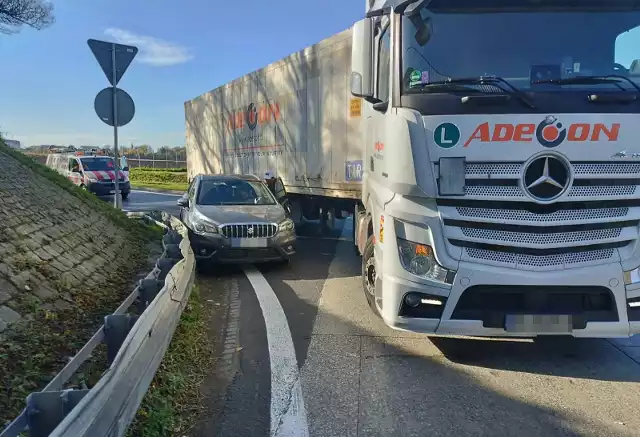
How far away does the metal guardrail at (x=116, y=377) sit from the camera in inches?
87.9

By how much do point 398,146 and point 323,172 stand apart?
4.75 m

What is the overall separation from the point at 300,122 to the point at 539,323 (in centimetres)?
671

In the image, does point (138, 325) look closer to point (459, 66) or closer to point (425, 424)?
point (425, 424)

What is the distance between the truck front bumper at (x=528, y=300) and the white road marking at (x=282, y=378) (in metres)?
1.17

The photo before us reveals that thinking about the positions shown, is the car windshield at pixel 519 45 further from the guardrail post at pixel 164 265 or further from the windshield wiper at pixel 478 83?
the guardrail post at pixel 164 265

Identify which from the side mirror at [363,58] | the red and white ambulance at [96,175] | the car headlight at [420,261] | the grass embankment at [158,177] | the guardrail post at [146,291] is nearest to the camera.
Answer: the car headlight at [420,261]

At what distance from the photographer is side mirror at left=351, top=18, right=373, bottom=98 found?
4754 millimetres

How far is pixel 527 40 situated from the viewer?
4.09 meters

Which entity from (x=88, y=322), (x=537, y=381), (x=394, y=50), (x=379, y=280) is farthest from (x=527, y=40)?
(x=88, y=322)

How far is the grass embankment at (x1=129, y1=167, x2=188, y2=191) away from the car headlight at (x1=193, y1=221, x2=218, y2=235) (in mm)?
24606

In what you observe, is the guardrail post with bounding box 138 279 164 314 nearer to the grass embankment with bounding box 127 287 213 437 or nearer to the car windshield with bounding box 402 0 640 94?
the grass embankment with bounding box 127 287 213 437

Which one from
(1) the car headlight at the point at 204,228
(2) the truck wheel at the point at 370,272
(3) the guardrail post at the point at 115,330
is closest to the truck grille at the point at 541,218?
(2) the truck wheel at the point at 370,272

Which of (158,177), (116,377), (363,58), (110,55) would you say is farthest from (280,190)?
(158,177)

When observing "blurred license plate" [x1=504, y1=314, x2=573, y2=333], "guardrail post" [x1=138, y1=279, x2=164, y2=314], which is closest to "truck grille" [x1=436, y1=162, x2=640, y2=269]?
"blurred license plate" [x1=504, y1=314, x2=573, y2=333]
